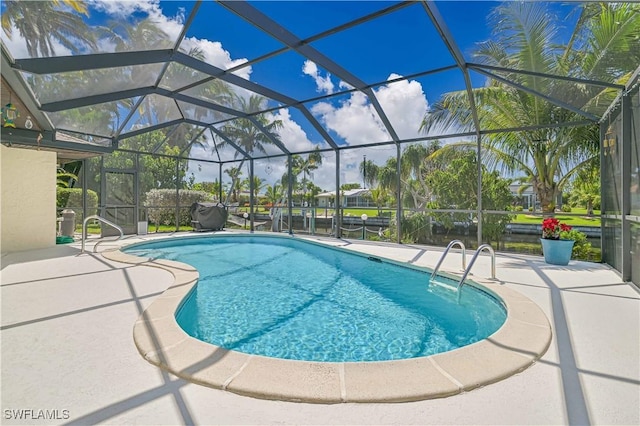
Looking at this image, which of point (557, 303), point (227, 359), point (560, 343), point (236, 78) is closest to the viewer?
point (227, 359)

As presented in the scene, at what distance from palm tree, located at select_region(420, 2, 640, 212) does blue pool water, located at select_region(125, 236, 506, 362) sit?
13.6 ft

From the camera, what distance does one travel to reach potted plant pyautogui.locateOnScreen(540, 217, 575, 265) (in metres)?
5.85

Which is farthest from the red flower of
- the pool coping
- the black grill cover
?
the black grill cover

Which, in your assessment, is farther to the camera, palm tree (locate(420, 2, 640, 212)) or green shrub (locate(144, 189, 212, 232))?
green shrub (locate(144, 189, 212, 232))

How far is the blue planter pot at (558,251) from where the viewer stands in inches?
230

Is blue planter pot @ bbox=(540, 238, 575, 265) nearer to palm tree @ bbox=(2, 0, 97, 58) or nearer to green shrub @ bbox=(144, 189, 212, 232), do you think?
palm tree @ bbox=(2, 0, 97, 58)

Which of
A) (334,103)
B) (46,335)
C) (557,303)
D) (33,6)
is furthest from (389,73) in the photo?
(46,335)

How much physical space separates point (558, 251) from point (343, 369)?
5595mm

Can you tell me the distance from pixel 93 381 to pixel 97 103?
725 cm

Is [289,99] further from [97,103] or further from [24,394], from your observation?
[24,394]

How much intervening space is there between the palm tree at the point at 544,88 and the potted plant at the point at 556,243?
2191 mm

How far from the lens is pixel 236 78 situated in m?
7.20

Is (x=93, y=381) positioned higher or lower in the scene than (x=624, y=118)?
lower

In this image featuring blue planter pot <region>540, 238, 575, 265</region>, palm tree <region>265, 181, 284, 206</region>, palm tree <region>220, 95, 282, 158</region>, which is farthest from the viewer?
palm tree <region>265, 181, 284, 206</region>
